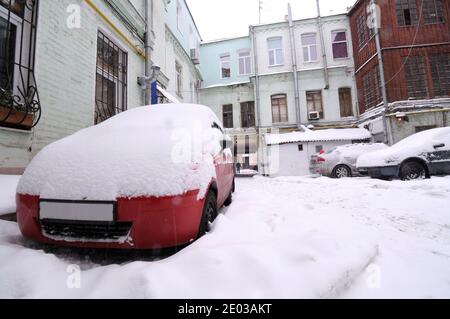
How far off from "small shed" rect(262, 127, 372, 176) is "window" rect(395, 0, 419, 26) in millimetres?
5098

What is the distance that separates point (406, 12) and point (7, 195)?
15127 millimetres

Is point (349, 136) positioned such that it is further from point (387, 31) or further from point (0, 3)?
point (0, 3)

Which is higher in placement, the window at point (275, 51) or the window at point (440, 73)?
the window at point (275, 51)

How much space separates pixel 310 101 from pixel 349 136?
3.52m

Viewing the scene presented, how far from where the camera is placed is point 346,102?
13.4 metres

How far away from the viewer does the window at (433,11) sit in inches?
405

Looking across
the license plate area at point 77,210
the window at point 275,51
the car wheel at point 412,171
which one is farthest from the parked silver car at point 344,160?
the window at point 275,51

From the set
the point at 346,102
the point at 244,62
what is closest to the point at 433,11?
the point at 346,102

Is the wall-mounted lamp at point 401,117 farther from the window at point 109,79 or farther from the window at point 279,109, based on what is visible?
the window at point 109,79

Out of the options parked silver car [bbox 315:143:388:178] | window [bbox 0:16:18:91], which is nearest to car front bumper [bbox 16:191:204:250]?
window [bbox 0:16:18:91]

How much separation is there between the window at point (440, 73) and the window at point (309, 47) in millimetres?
5665

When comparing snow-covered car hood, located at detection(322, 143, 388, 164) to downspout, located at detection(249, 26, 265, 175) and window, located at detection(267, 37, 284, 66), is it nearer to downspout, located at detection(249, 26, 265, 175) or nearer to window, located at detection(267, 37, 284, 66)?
downspout, located at detection(249, 26, 265, 175)

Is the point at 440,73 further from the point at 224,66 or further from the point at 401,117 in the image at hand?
the point at 224,66

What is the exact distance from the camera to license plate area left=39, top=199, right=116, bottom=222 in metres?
1.37
